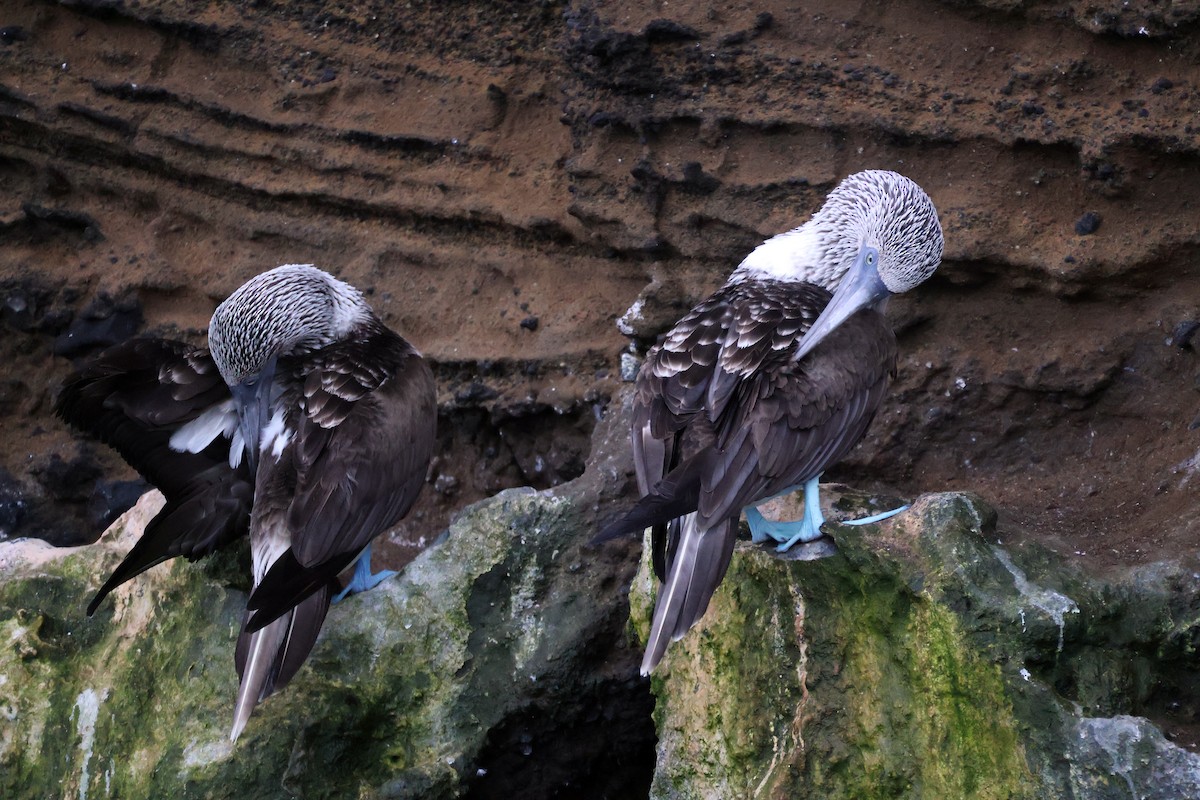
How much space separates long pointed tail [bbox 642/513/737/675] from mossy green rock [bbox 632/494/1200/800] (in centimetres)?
36

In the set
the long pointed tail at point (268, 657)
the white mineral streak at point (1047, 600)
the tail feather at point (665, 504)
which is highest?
the tail feather at point (665, 504)

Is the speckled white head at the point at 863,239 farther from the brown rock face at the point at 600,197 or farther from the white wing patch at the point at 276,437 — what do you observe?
the white wing patch at the point at 276,437

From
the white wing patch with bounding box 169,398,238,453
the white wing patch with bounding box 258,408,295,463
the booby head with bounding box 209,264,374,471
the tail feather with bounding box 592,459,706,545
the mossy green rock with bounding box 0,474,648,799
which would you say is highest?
the tail feather with bounding box 592,459,706,545

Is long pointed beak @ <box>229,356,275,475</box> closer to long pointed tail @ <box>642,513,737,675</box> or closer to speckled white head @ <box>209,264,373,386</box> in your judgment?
speckled white head @ <box>209,264,373,386</box>

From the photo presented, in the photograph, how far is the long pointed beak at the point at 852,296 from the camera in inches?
155

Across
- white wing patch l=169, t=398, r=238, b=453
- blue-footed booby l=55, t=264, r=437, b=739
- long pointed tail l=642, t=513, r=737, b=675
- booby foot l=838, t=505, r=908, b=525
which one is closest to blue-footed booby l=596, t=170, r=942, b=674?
long pointed tail l=642, t=513, r=737, b=675

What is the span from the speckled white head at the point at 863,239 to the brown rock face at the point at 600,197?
651 mm

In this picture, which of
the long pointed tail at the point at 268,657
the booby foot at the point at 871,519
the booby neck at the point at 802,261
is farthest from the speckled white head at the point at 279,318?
the booby foot at the point at 871,519

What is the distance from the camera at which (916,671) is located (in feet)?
11.5

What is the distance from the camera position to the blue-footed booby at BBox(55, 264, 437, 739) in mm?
3928

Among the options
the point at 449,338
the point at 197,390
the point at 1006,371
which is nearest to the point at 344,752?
the point at 197,390

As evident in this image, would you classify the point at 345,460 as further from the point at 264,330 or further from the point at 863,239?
the point at 863,239

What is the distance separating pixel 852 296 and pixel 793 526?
0.81 metres

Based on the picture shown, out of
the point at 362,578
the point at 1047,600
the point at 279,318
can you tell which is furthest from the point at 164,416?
the point at 1047,600
